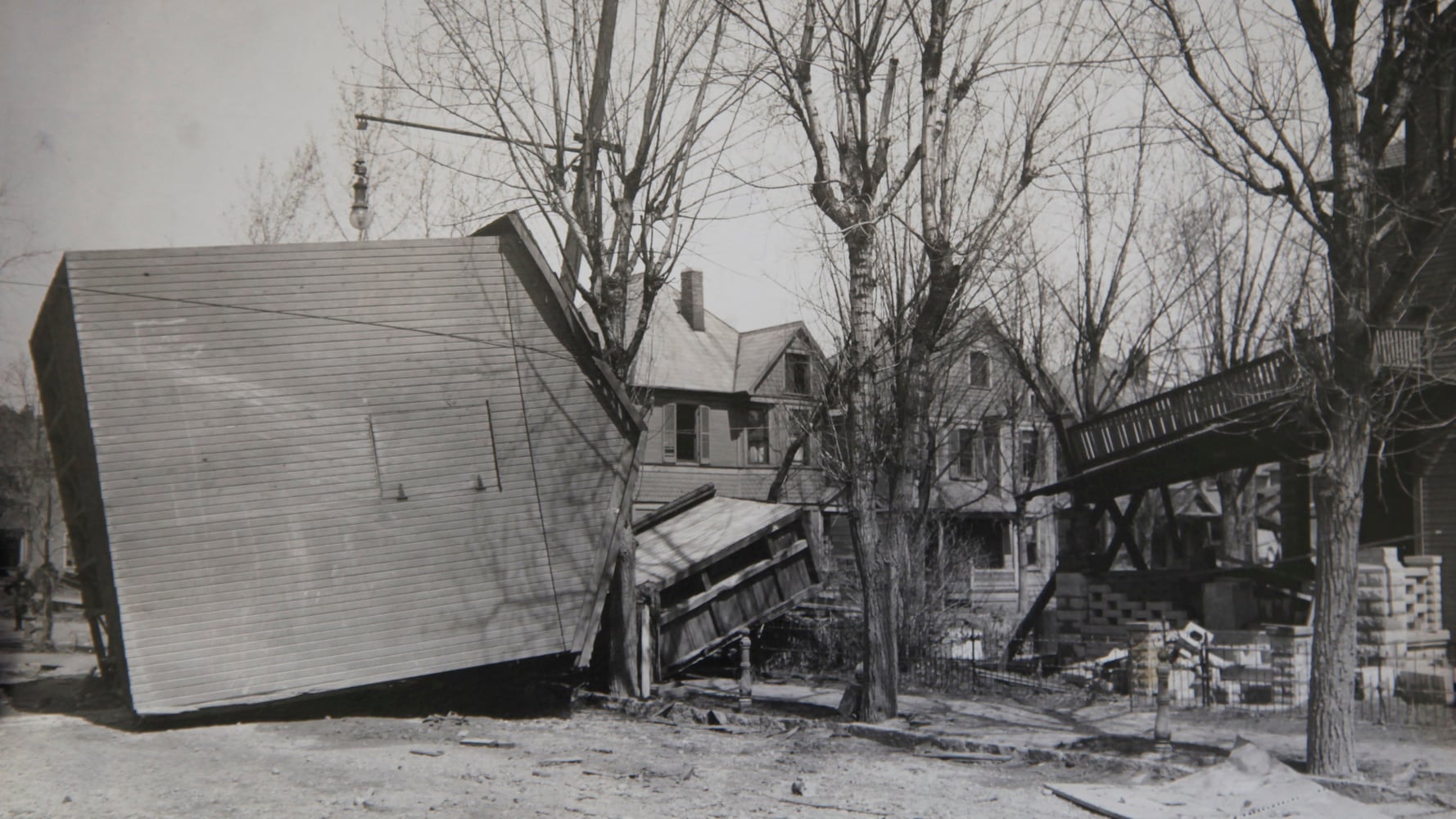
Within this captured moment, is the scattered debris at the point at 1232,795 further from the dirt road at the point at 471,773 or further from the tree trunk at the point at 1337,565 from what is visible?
the tree trunk at the point at 1337,565

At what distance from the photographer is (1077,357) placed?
88.2 feet

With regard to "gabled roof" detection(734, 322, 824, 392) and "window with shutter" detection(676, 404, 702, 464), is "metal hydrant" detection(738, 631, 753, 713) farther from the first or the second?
"gabled roof" detection(734, 322, 824, 392)

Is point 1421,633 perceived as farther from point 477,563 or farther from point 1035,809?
point 477,563

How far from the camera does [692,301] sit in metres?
38.2

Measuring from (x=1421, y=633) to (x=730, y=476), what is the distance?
23169 millimetres

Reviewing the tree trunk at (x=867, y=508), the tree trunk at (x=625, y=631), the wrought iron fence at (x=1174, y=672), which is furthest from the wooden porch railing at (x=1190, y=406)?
the tree trunk at (x=625, y=631)

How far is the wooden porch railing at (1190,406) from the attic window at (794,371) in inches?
628

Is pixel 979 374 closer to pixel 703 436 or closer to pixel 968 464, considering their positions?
pixel 968 464

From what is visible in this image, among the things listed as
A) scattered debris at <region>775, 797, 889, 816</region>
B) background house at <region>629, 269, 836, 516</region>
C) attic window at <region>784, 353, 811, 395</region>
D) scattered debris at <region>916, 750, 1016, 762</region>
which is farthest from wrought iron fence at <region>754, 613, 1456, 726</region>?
attic window at <region>784, 353, 811, 395</region>

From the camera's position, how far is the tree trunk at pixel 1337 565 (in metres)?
9.88

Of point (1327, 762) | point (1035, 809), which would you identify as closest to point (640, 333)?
point (1035, 809)

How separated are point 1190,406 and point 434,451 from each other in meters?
13.1

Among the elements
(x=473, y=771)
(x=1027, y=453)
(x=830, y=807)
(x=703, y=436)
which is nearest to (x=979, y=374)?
(x=1027, y=453)

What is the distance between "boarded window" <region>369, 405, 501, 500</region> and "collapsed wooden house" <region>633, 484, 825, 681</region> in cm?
343
